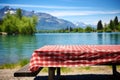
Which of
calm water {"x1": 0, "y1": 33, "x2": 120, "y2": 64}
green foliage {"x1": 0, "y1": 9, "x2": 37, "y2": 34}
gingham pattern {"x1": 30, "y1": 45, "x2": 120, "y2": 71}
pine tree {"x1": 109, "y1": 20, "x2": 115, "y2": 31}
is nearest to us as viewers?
gingham pattern {"x1": 30, "y1": 45, "x2": 120, "y2": 71}

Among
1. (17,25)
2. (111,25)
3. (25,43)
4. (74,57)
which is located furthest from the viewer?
(111,25)

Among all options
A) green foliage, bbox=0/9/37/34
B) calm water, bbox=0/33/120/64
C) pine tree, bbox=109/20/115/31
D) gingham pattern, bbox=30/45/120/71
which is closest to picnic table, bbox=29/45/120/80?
gingham pattern, bbox=30/45/120/71

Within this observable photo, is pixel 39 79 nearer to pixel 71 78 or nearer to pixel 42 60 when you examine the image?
pixel 71 78

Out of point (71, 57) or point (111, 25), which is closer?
point (71, 57)

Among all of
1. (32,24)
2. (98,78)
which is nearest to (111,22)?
(32,24)

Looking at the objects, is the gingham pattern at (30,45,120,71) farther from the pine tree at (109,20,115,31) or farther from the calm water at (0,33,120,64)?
the pine tree at (109,20,115,31)

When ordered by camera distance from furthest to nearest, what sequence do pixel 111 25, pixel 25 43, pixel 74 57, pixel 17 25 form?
pixel 111 25, pixel 17 25, pixel 25 43, pixel 74 57

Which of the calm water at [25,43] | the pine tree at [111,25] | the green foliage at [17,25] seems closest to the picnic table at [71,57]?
the calm water at [25,43]

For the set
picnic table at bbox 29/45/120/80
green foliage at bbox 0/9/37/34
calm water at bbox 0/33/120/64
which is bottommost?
calm water at bbox 0/33/120/64

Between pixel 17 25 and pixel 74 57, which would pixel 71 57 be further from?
pixel 17 25

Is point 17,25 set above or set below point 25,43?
above

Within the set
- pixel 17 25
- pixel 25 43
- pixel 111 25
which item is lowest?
pixel 25 43

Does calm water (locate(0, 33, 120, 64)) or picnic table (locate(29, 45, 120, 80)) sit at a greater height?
picnic table (locate(29, 45, 120, 80))

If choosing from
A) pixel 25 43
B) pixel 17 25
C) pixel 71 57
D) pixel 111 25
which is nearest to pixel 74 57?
pixel 71 57
